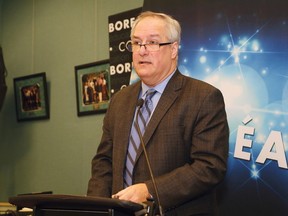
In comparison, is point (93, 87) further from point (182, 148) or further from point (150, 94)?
point (182, 148)

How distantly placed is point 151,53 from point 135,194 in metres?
0.72

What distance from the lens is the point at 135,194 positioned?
1.78m

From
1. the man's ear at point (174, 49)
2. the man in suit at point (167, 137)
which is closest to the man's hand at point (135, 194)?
the man in suit at point (167, 137)

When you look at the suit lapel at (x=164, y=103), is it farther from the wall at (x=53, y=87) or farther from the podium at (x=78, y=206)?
the wall at (x=53, y=87)

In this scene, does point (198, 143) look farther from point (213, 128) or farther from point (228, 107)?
point (228, 107)

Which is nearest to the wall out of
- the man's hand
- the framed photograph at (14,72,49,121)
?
the framed photograph at (14,72,49,121)

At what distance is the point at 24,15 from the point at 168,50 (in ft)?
9.32

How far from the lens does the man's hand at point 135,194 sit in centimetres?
176

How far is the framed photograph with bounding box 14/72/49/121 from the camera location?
170 inches

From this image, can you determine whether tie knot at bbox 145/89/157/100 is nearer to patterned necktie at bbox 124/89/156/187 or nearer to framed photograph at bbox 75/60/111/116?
patterned necktie at bbox 124/89/156/187

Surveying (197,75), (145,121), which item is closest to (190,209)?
(145,121)

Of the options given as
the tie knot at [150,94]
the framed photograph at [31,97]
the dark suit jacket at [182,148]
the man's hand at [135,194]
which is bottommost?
the man's hand at [135,194]

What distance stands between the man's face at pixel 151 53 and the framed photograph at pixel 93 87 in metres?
1.54

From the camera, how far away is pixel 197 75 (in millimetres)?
2658
